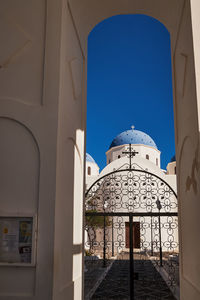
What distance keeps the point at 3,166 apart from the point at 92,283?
6471 mm

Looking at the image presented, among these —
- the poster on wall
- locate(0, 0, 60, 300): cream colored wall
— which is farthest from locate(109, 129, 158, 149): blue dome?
the poster on wall

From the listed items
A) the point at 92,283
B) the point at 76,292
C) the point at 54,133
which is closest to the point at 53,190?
the point at 54,133

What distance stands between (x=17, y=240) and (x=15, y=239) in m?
0.03

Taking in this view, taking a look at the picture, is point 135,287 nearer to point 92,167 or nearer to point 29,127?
point 29,127

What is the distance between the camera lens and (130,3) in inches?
213

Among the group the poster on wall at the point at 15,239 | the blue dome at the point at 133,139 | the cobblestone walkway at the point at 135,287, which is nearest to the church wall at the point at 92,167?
the blue dome at the point at 133,139

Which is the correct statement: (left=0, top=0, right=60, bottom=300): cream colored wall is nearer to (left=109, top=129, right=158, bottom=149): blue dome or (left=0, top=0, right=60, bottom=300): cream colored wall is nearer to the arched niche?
the arched niche

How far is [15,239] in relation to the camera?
12.1 ft

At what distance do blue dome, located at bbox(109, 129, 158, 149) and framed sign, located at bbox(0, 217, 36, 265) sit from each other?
70.7 feet

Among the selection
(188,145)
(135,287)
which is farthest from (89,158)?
(188,145)

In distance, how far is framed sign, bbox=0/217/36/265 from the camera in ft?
11.9

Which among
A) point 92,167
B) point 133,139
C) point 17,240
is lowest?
point 17,240

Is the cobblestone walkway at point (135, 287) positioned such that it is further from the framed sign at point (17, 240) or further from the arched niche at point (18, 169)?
the arched niche at point (18, 169)

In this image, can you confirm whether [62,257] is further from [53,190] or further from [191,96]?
[191,96]
